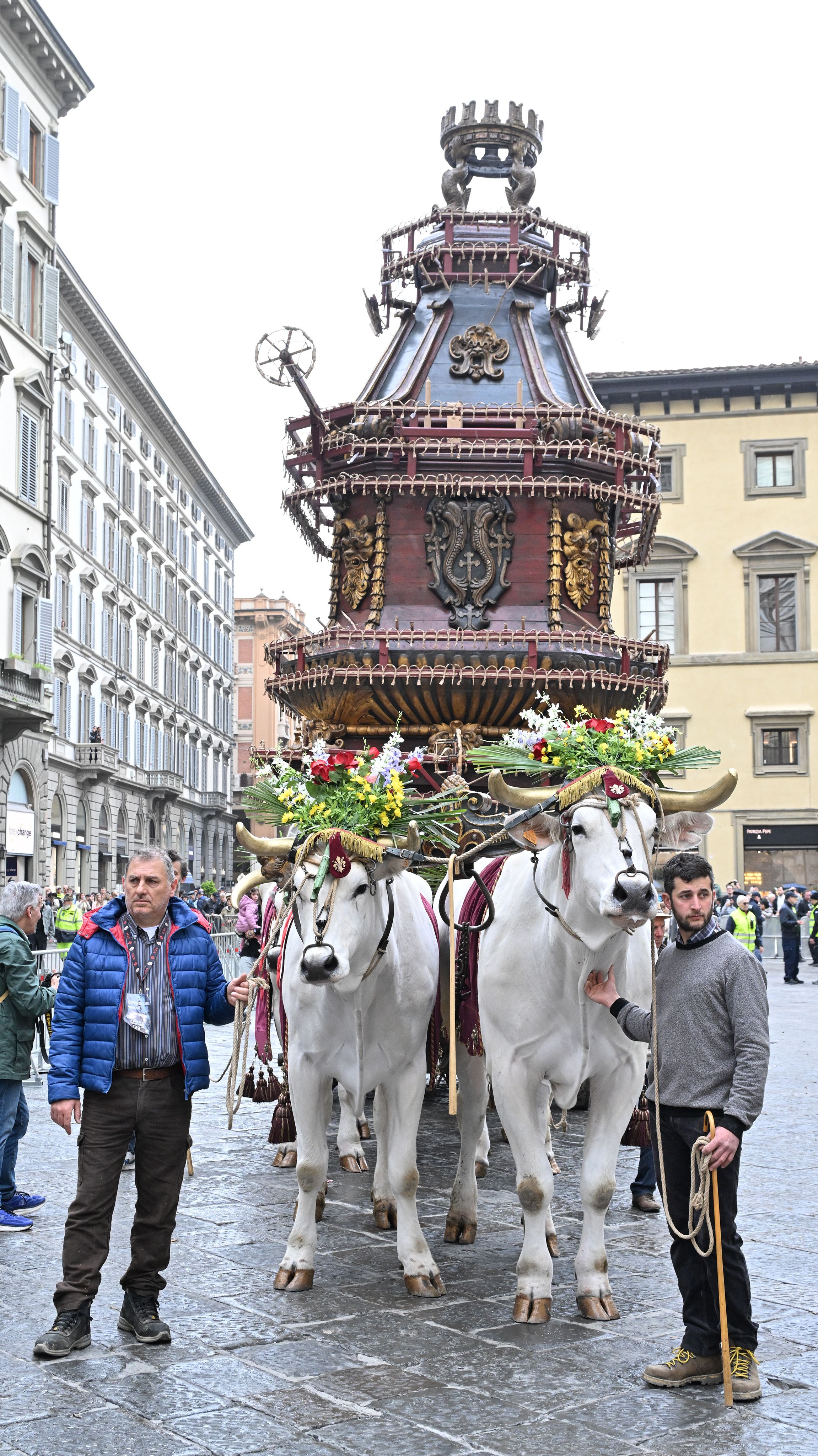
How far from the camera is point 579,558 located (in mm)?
16453

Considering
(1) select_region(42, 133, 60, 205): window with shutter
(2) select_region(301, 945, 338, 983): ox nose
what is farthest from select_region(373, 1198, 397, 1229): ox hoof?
(1) select_region(42, 133, 60, 205): window with shutter

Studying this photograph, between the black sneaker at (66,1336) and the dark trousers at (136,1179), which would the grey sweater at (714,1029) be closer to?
the dark trousers at (136,1179)

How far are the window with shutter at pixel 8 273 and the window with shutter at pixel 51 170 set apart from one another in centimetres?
314

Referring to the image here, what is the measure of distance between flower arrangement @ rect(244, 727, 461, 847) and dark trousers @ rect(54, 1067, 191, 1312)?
151 centimetres

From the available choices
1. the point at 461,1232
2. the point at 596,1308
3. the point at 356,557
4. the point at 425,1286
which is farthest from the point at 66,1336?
the point at 356,557

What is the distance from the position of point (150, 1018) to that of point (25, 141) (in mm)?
40362

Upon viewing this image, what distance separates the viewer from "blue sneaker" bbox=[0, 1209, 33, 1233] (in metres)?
8.62

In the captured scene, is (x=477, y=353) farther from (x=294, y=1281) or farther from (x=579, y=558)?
(x=294, y=1281)

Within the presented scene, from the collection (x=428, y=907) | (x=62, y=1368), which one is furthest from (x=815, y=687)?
(x=62, y=1368)

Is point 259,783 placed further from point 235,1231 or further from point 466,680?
point 466,680

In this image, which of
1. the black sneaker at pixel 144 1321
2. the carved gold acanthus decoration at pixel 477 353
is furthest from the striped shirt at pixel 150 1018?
the carved gold acanthus decoration at pixel 477 353

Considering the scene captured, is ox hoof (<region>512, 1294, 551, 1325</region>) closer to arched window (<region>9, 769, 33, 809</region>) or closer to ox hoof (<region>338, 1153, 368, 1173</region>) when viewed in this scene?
ox hoof (<region>338, 1153, 368, 1173</region>)

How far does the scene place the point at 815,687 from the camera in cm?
4709

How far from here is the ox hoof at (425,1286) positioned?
7129mm
